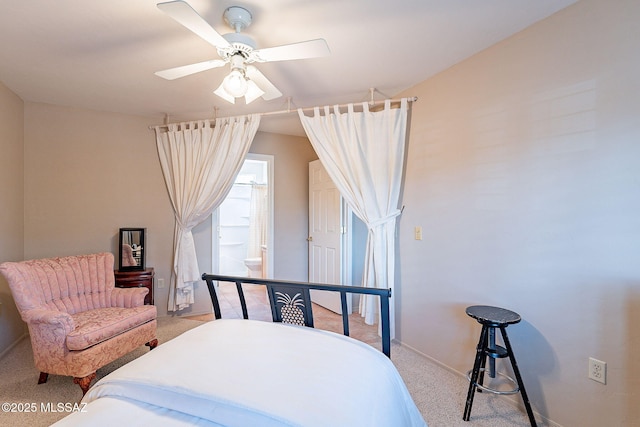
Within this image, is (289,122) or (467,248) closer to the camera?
(467,248)

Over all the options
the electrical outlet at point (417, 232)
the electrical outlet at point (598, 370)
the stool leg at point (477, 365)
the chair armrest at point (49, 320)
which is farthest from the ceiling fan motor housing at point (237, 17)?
the electrical outlet at point (598, 370)

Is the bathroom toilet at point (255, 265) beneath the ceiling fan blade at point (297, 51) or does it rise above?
beneath

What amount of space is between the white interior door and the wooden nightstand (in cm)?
204

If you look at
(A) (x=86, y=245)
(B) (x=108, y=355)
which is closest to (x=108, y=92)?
(A) (x=86, y=245)

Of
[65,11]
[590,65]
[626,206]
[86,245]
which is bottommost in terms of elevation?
[86,245]

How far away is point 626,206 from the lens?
4.90ft

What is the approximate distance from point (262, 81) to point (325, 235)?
2349 mm

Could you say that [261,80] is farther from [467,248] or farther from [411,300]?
[411,300]

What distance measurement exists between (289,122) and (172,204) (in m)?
1.74

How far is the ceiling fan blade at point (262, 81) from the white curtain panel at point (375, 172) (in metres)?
0.85

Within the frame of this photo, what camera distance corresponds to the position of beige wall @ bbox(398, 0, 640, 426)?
151cm

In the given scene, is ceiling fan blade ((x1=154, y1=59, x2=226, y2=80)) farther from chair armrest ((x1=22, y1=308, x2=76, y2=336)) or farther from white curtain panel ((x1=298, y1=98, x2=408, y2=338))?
chair armrest ((x1=22, y1=308, x2=76, y2=336))

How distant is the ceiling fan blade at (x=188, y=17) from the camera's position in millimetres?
1281

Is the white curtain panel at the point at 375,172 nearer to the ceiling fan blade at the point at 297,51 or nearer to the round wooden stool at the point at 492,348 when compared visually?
the round wooden stool at the point at 492,348
